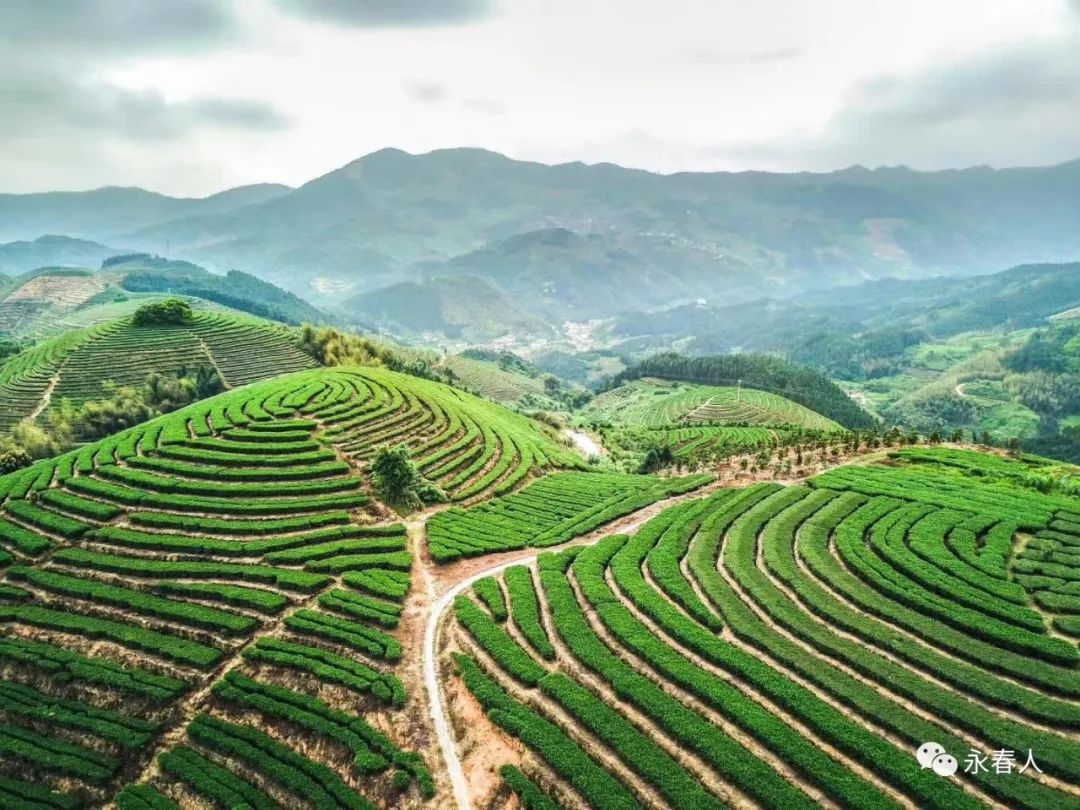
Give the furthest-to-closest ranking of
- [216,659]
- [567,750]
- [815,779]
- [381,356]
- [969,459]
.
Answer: [381,356] < [969,459] < [216,659] < [567,750] < [815,779]

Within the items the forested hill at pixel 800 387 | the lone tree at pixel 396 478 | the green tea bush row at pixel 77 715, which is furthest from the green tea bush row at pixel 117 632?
the forested hill at pixel 800 387

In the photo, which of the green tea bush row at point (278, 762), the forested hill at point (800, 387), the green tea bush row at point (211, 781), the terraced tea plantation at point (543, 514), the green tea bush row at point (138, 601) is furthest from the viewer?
the forested hill at point (800, 387)

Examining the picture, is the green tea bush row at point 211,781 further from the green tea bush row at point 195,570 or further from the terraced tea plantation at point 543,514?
the terraced tea plantation at point 543,514

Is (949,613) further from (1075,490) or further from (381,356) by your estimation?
(381,356)

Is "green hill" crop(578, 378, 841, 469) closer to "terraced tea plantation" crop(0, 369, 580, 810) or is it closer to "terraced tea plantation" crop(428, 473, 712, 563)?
"terraced tea plantation" crop(428, 473, 712, 563)

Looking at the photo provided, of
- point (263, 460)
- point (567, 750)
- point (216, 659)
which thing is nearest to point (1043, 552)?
point (567, 750)

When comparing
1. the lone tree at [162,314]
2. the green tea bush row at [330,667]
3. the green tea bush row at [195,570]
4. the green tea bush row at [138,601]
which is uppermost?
the lone tree at [162,314]
